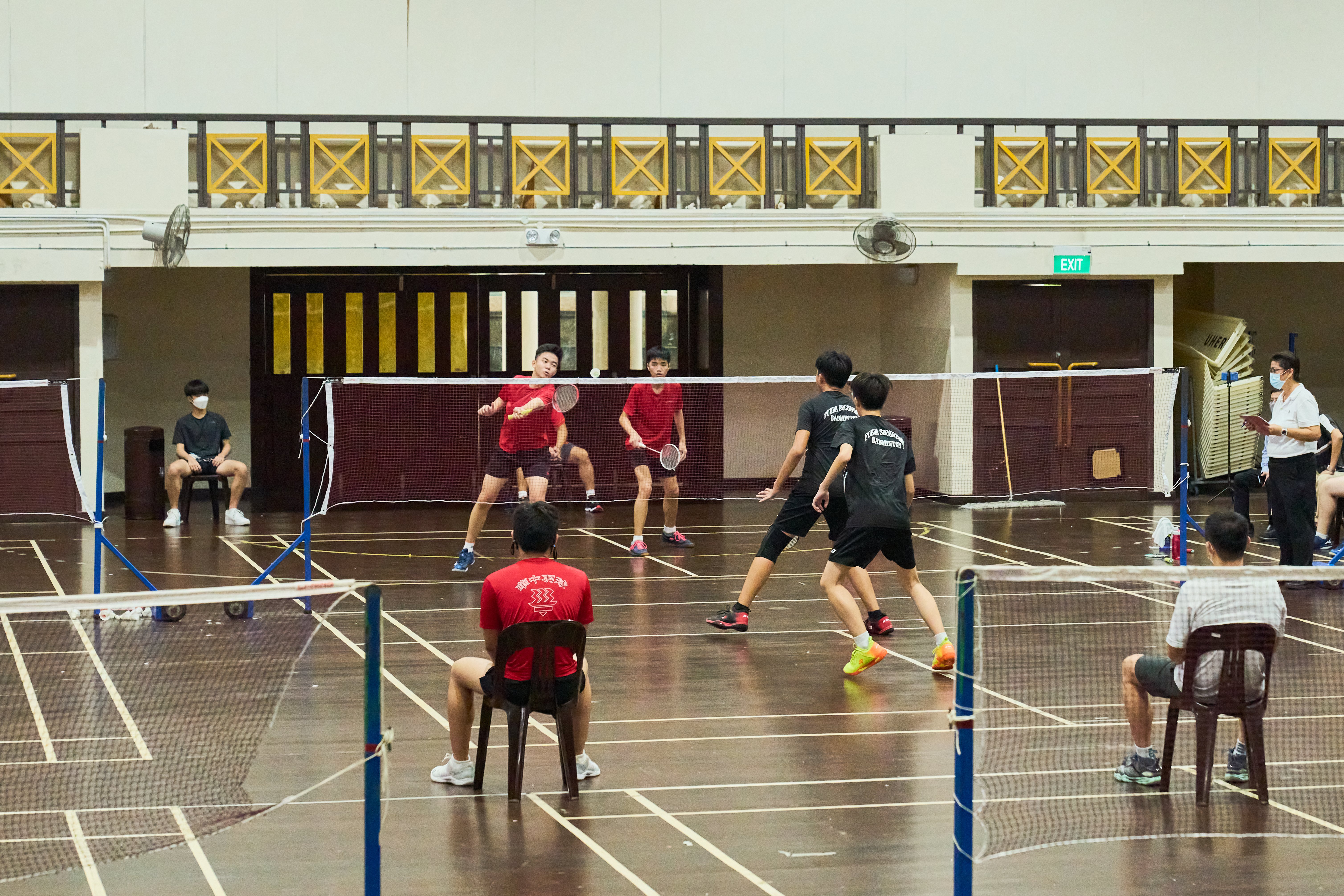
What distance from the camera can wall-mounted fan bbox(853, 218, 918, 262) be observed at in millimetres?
19391

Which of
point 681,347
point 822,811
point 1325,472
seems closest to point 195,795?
point 822,811

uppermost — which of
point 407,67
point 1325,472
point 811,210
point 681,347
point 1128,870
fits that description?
point 407,67

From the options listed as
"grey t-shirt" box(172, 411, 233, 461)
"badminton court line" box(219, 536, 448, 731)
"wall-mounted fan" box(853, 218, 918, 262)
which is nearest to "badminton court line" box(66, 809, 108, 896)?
"badminton court line" box(219, 536, 448, 731)

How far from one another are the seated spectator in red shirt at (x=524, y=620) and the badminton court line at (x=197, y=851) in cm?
117

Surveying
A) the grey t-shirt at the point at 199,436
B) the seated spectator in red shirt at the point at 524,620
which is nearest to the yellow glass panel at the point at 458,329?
the grey t-shirt at the point at 199,436

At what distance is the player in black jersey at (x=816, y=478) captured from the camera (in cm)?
1052

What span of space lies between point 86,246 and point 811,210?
27.5ft

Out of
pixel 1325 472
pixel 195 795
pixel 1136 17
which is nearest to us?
pixel 195 795

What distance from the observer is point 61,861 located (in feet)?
19.9

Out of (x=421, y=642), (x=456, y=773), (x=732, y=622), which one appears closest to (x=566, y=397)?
(x=732, y=622)

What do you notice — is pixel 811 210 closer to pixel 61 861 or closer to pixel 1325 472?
pixel 1325 472

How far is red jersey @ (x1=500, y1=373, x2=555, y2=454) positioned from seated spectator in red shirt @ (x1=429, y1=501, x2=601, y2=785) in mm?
5984

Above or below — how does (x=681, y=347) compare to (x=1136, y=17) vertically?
below

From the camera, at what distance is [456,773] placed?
7211 mm
